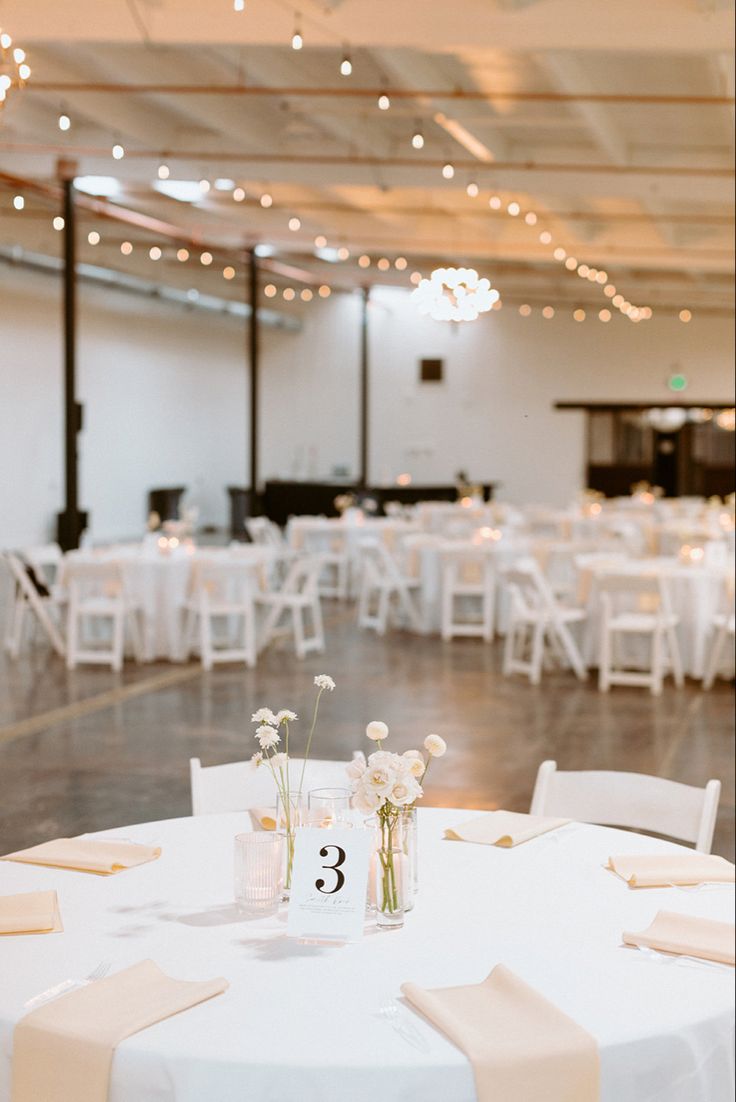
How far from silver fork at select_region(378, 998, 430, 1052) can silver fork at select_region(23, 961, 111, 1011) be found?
506 mm

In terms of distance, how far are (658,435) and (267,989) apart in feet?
83.6

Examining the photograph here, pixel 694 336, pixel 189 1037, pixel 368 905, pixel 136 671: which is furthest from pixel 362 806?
pixel 694 336

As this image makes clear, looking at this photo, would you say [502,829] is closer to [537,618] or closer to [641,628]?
[641,628]

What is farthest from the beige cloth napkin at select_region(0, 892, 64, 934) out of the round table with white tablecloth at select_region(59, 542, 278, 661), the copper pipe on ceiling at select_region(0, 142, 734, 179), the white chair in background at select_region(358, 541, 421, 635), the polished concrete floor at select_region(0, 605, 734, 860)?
the copper pipe on ceiling at select_region(0, 142, 734, 179)

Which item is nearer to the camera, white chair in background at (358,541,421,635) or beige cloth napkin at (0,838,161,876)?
beige cloth napkin at (0,838,161,876)

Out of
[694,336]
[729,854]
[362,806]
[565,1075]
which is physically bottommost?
[729,854]

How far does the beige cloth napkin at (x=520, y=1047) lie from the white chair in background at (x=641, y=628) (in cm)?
742

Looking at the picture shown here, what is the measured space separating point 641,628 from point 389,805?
286 inches

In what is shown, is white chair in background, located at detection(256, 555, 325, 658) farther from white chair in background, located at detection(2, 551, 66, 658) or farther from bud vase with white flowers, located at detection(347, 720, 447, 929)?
bud vase with white flowers, located at detection(347, 720, 447, 929)

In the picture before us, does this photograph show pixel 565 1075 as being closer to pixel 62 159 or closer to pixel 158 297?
pixel 62 159

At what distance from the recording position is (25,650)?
11.2 metres

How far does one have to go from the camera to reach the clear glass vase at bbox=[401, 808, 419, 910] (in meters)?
2.64

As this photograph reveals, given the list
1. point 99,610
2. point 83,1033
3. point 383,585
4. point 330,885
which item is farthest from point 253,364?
point 83,1033

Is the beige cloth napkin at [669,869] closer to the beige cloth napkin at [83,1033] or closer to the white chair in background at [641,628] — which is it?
the beige cloth napkin at [83,1033]
